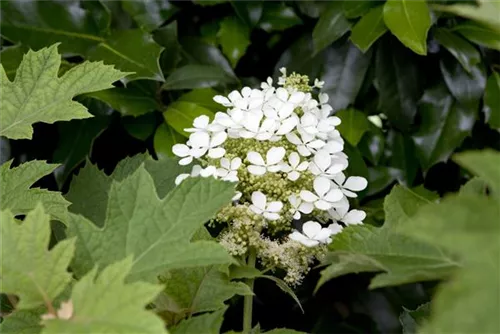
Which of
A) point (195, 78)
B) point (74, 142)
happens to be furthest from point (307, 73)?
point (74, 142)

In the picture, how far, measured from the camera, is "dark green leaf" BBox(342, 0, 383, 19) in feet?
3.75

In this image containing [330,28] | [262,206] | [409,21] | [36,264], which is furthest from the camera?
[330,28]

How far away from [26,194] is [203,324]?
0.70ft

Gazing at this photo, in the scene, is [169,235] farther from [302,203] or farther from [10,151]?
[10,151]

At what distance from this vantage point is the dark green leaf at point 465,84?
3.95ft

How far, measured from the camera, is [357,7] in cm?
114

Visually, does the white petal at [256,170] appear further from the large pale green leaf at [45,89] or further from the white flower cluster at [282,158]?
the large pale green leaf at [45,89]

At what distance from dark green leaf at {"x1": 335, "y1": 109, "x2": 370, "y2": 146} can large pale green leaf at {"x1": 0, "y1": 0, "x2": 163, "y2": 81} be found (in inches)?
13.6

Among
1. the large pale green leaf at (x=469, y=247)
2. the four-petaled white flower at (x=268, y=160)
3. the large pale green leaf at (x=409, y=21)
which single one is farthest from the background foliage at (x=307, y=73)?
the large pale green leaf at (x=469, y=247)

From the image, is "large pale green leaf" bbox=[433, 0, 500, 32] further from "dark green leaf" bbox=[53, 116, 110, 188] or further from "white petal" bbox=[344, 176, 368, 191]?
"dark green leaf" bbox=[53, 116, 110, 188]

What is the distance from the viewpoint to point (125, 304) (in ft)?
1.48

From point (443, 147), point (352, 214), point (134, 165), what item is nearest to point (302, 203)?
point (352, 214)

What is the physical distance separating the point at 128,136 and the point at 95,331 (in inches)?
33.0

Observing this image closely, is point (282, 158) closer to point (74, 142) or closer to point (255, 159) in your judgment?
point (255, 159)
